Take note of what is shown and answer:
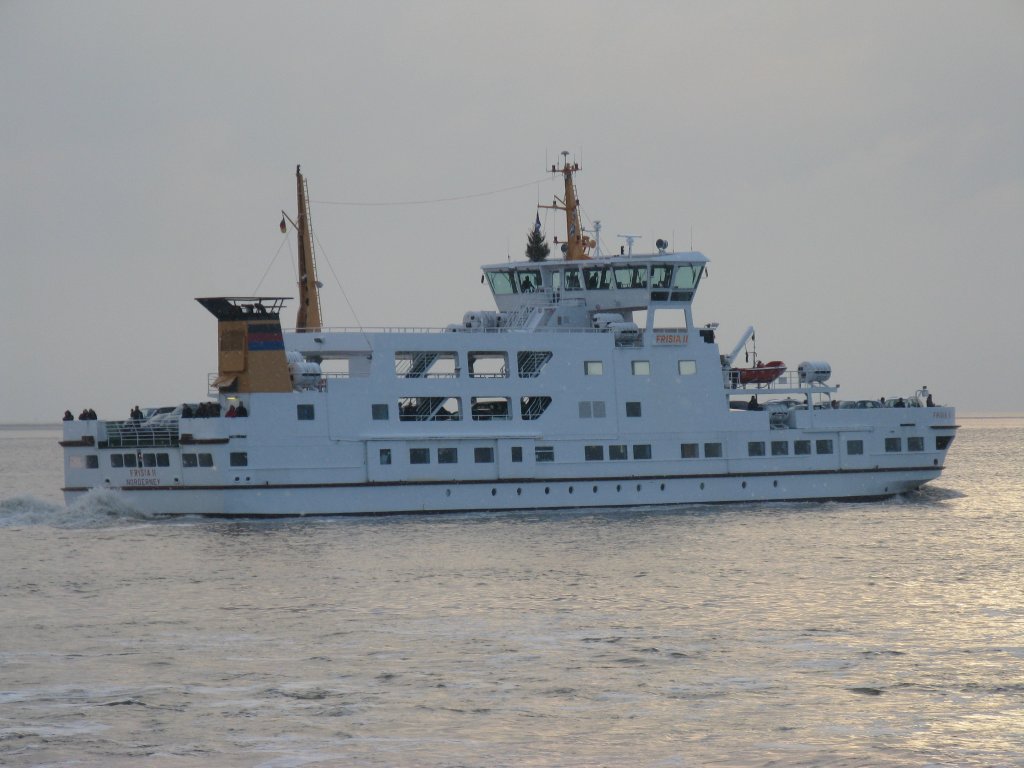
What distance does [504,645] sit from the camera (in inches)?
850

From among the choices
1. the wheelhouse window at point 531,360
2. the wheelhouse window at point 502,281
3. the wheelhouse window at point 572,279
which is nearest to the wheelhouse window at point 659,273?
the wheelhouse window at point 572,279

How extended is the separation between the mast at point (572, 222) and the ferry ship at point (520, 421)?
3.0 inches

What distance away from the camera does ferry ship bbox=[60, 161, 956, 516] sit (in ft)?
120

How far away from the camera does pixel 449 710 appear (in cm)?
1780

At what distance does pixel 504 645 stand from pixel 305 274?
24606mm

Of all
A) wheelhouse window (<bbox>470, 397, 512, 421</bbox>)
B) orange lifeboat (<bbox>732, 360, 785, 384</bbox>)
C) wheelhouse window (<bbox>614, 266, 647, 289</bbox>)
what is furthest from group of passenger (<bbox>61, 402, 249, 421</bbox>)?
orange lifeboat (<bbox>732, 360, 785, 384</bbox>)

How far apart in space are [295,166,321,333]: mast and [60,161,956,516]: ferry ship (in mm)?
65

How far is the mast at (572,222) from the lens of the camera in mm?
44375

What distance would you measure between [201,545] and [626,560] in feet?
33.2

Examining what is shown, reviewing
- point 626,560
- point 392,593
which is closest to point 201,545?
point 392,593

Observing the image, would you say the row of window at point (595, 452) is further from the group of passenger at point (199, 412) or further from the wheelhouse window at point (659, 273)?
the wheelhouse window at point (659, 273)

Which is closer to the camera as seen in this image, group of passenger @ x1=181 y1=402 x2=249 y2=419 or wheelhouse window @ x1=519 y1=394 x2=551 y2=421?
group of passenger @ x1=181 y1=402 x2=249 y2=419

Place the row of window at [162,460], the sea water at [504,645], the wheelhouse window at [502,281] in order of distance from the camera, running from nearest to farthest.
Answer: the sea water at [504,645], the row of window at [162,460], the wheelhouse window at [502,281]

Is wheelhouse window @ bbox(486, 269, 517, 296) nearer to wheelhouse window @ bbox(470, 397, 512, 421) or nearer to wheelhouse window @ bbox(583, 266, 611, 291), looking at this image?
A: wheelhouse window @ bbox(583, 266, 611, 291)
